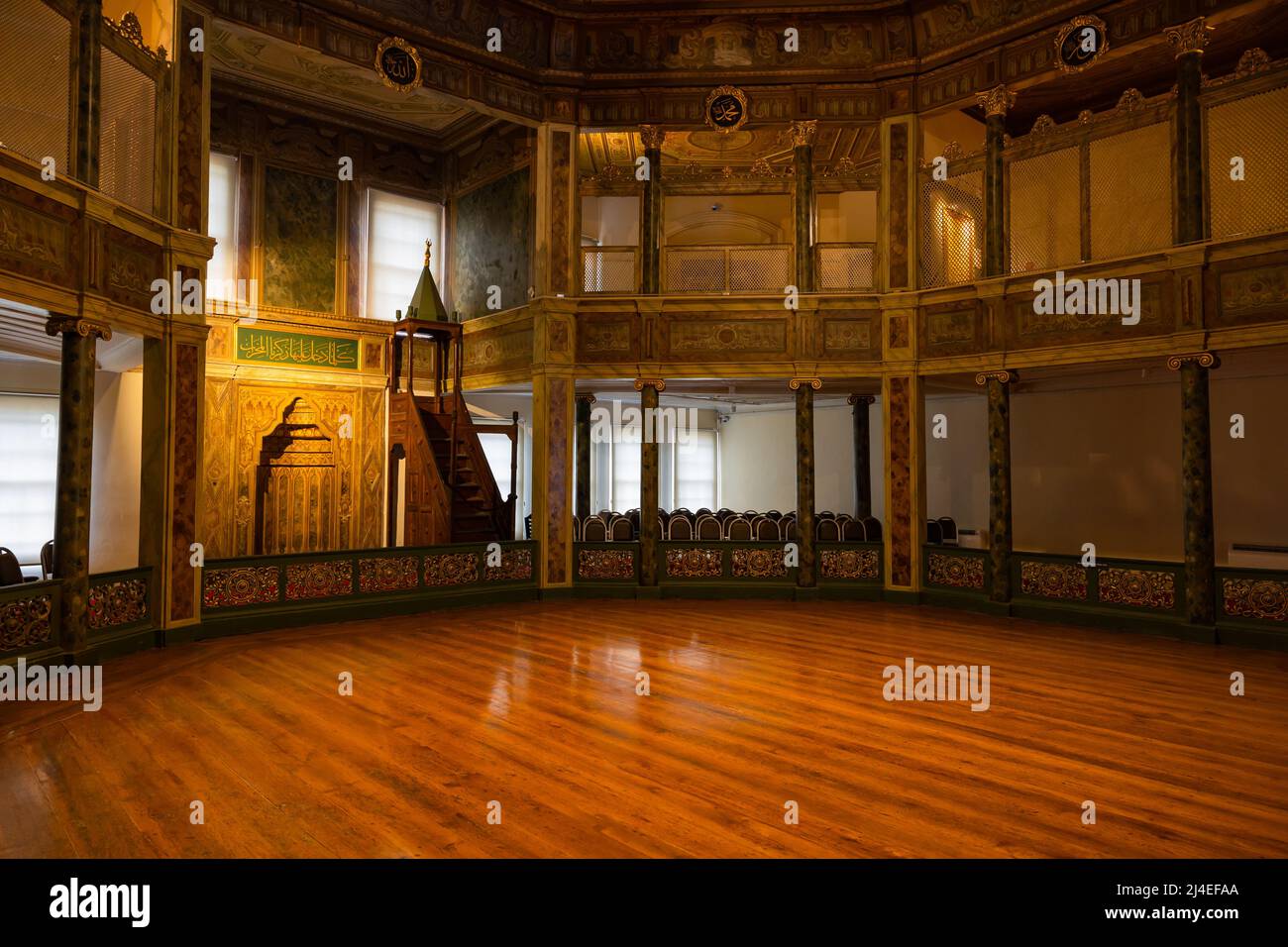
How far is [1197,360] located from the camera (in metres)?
8.13

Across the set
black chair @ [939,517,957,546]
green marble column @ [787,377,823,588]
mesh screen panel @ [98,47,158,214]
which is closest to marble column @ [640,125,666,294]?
green marble column @ [787,377,823,588]

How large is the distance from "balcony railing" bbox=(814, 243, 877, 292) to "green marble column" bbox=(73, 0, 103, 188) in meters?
8.02

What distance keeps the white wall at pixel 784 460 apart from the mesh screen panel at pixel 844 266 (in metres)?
5.60

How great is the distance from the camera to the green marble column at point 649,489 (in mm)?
10719

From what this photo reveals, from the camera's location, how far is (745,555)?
1082 cm

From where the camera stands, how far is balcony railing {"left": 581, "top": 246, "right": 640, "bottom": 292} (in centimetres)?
1101

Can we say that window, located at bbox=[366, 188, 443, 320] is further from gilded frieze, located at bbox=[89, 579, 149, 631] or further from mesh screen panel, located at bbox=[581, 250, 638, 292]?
gilded frieze, located at bbox=[89, 579, 149, 631]

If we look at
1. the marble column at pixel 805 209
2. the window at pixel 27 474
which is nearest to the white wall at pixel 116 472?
the window at pixel 27 474

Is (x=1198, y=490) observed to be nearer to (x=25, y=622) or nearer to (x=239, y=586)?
(x=239, y=586)

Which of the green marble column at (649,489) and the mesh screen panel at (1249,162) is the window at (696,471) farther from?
the mesh screen panel at (1249,162)

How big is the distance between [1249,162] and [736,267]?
5.65 m
